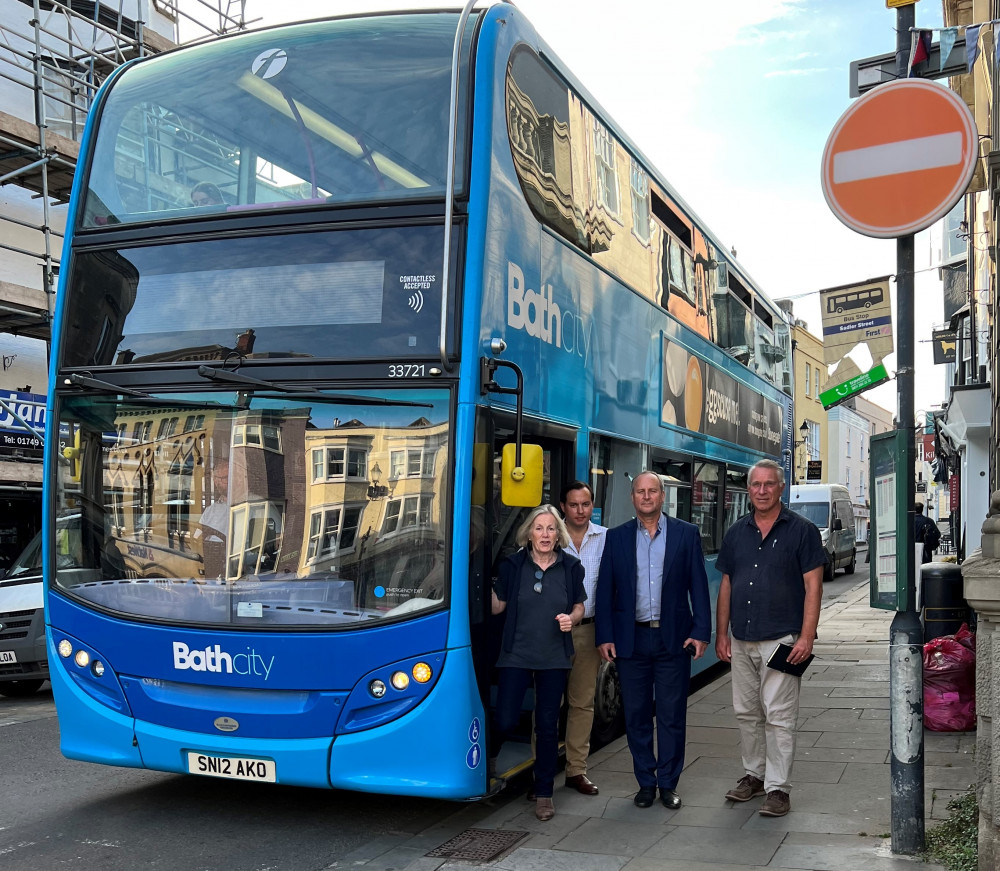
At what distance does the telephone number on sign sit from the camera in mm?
5629

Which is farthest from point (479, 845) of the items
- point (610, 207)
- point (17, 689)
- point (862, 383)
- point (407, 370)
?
point (862, 383)

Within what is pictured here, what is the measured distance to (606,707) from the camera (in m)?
8.01

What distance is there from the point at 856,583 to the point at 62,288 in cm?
2715

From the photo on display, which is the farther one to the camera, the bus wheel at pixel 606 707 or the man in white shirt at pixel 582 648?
the bus wheel at pixel 606 707

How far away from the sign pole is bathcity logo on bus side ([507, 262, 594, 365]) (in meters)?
2.05

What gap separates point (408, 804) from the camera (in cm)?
660

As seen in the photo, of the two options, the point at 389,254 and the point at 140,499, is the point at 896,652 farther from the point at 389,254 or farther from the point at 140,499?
the point at 140,499

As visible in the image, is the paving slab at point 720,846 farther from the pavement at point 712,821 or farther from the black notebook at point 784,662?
the black notebook at point 784,662

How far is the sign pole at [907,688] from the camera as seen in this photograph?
5164mm

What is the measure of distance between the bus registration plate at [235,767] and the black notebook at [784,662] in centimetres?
278

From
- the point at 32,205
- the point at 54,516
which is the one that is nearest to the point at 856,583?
the point at 32,205

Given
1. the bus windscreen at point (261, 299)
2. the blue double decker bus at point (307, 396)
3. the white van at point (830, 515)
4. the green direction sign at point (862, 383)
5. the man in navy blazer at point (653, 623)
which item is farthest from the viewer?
the white van at point (830, 515)

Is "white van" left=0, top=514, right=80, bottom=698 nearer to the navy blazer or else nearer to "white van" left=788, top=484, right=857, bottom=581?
the navy blazer

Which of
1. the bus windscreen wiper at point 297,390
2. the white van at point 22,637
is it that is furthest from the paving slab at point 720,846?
the white van at point 22,637
